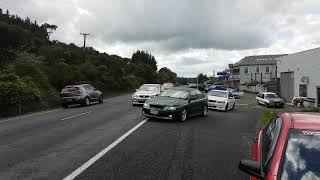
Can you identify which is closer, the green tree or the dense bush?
the dense bush

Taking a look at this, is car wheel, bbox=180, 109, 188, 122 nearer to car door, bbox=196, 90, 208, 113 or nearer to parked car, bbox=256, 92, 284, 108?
car door, bbox=196, 90, 208, 113

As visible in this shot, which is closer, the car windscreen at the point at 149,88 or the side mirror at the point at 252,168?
the side mirror at the point at 252,168

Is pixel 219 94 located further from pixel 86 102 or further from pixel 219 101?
pixel 86 102

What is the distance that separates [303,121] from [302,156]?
77 centimetres

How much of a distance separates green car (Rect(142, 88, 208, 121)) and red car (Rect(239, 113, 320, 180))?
13958 mm

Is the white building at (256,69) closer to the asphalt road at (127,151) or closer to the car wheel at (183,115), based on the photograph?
the car wheel at (183,115)

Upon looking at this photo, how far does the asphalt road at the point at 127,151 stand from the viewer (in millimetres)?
8867

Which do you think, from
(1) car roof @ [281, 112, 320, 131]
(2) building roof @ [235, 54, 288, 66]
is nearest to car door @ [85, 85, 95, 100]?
(1) car roof @ [281, 112, 320, 131]

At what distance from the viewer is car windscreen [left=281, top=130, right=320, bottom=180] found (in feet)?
14.4

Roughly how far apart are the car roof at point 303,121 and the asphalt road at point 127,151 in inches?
126

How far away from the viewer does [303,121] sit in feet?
17.5

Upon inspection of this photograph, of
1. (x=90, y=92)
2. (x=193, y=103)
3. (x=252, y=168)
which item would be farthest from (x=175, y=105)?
(x=90, y=92)

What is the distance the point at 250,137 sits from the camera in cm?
1541

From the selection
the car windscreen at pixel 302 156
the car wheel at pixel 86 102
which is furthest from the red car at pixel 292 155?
the car wheel at pixel 86 102
